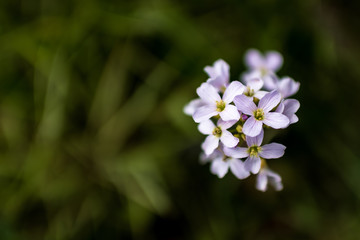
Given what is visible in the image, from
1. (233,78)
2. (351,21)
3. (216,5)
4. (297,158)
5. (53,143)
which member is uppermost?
(351,21)

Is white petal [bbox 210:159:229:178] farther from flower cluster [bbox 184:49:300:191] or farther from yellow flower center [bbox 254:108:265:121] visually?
yellow flower center [bbox 254:108:265:121]

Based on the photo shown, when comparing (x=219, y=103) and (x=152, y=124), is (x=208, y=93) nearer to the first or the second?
(x=219, y=103)

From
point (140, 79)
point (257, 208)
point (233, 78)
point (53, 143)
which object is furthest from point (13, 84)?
point (257, 208)

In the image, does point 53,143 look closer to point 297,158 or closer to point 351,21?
point 297,158

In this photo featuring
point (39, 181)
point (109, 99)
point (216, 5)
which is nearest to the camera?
point (39, 181)

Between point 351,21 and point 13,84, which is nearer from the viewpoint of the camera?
point 13,84

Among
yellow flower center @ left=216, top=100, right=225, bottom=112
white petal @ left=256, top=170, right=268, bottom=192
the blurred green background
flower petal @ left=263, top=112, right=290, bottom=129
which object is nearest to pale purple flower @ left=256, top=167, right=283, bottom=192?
white petal @ left=256, top=170, right=268, bottom=192

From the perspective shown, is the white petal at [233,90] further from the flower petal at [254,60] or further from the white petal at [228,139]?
the flower petal at [254,60]

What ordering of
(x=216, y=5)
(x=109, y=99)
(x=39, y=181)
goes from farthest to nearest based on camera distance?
(x=216, y=5) → (x=109, y=99) → (x=39, y=181)
